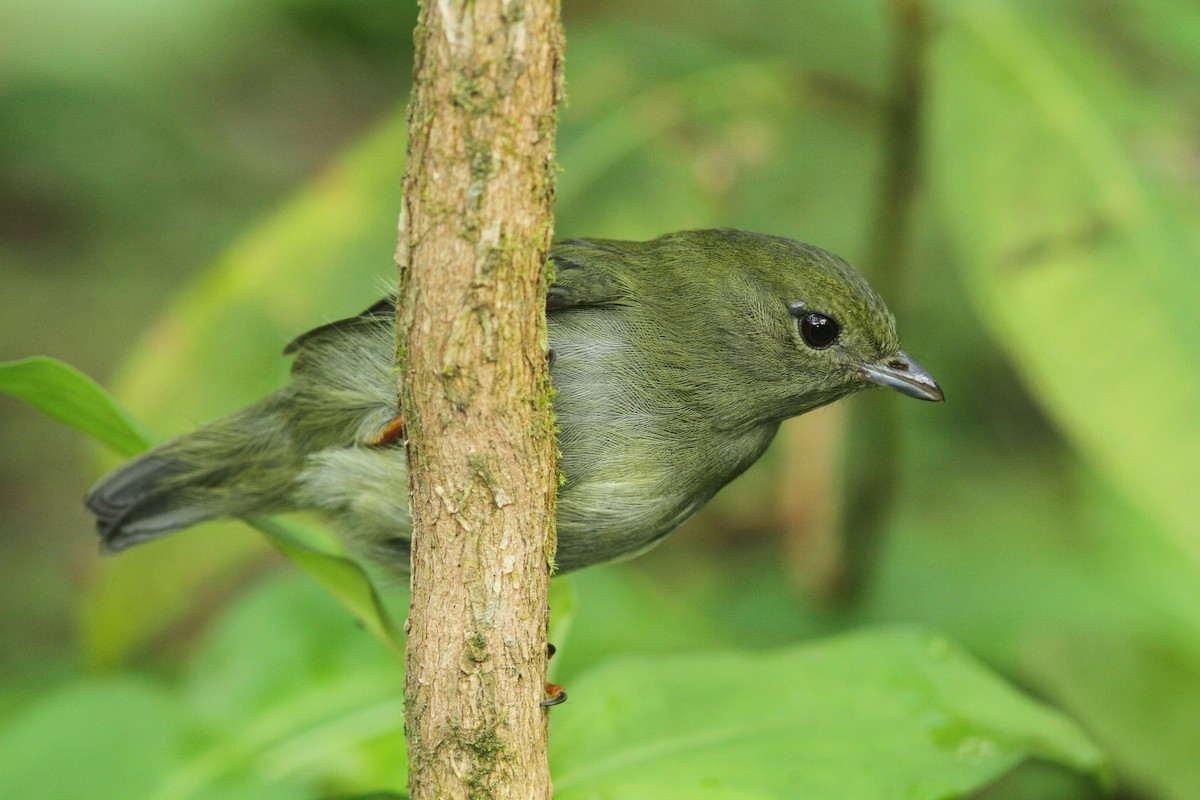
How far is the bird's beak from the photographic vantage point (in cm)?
299

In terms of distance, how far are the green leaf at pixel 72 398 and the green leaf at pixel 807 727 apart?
3.71ft

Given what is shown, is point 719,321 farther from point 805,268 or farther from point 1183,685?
point 1183,685

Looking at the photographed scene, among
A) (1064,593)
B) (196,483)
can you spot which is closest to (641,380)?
(196,483)

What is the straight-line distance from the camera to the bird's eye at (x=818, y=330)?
301 cm

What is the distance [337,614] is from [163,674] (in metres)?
1.11

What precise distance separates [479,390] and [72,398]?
87 centimetres

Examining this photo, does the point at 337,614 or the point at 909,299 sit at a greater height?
the point at 909,299

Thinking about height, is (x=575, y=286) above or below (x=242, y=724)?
above

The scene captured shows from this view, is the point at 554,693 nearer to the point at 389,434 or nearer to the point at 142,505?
the point at 389,434

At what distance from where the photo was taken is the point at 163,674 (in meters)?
4.61

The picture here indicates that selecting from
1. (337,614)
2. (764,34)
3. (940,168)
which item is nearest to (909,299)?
(764,34)

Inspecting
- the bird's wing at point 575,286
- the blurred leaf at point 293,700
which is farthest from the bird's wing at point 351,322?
the blurred leaf at point 293,700

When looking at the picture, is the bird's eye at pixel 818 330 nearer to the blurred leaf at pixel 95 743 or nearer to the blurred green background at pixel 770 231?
the blurred green background at pixel 770 231

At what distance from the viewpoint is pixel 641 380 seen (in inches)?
115
